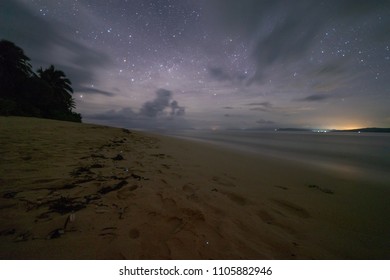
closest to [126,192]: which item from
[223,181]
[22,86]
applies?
[223,181]

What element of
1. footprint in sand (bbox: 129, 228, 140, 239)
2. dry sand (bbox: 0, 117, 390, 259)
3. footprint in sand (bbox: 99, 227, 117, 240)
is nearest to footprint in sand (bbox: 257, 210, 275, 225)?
dry sand (bbox: 0, 117, 390, 259)

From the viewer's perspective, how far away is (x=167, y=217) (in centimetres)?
234

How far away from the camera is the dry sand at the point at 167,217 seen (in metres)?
1.78

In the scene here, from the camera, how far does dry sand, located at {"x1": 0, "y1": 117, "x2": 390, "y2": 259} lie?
1.78 m

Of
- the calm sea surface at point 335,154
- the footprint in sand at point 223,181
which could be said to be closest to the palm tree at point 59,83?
the calm sea surface at point 335,154

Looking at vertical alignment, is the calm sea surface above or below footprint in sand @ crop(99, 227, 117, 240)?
below

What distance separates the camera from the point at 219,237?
6.77 ft

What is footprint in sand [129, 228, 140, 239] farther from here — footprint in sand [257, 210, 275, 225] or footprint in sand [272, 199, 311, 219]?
footprint in sand [272, 199, 311, 219]

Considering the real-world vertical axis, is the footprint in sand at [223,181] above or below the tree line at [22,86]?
below

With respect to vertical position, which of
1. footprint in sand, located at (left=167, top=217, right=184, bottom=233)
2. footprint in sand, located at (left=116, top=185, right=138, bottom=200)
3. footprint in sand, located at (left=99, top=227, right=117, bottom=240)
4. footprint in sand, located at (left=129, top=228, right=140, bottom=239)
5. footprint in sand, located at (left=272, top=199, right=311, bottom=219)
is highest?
footprint in sand, located at (left=116, top=185, right=138, bottom=200)

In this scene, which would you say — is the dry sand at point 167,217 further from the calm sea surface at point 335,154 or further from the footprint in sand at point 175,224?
the calm sea surface at point 335,154
